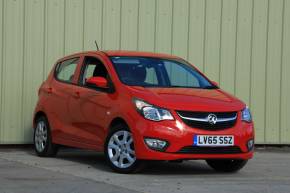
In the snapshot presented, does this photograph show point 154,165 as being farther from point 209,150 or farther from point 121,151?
point 209,150

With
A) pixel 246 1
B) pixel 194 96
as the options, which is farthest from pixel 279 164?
pixel 246 1

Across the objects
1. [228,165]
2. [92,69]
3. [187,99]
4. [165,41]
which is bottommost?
[228,165]

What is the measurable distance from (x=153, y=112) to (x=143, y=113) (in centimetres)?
13

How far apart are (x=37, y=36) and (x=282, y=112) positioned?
486cm

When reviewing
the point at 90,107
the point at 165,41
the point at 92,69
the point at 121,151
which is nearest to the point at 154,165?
the point at 90,107

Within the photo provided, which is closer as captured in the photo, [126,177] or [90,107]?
[126,177]

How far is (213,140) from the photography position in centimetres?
935

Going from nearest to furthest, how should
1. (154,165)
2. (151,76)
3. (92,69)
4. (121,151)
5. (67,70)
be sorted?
(121,151) → (151,76) → (92,69) → (154,165) → (67,70)

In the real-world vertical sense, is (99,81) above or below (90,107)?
above

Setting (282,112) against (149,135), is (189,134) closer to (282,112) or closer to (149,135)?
(149,135)

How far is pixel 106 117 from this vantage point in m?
9.95

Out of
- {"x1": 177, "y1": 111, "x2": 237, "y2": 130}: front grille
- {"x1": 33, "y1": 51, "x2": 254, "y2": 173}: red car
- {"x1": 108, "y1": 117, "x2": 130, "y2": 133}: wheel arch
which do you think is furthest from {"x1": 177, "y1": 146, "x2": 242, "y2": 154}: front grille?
{"x1": 108, "y1": 117, "x2": 130, "y2": 133}: wheel arch

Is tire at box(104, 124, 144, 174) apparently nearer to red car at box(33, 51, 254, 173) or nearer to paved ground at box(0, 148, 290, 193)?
red car at box(33, 51, 254, 173)

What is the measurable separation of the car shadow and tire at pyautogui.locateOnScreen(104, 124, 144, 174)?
19cm
